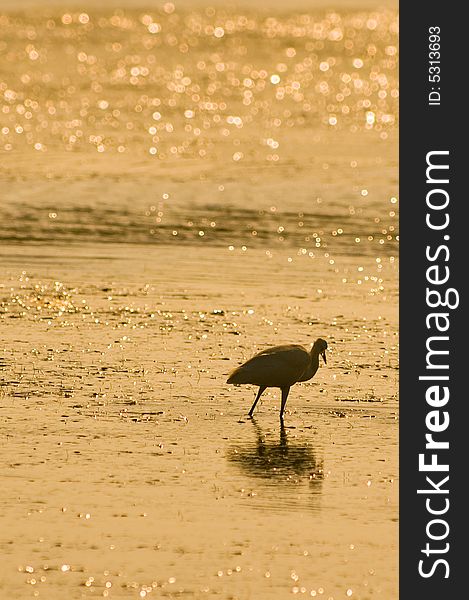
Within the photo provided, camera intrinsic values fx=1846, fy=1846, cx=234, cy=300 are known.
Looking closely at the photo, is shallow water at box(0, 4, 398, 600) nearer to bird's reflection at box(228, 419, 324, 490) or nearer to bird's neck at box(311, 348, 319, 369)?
bird's reflection at box(228, 419, 324, 490)

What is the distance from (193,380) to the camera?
62.1ft

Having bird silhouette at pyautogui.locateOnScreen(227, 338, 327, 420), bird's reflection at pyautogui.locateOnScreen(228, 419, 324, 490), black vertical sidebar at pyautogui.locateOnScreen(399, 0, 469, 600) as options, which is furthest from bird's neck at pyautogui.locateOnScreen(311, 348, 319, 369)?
bird's reflection at pyautogui.locateOnScreen(228, 419, 324, 490)

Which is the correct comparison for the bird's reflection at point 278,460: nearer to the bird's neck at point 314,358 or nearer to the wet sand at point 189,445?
the wet sand at point 189,445

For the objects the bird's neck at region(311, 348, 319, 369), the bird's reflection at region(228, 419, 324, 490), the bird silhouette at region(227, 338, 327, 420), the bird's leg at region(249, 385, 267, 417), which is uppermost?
the bird's neck at region(311, 348, 319, 369)

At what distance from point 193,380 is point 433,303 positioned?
2.68m

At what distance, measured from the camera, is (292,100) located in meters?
60.4

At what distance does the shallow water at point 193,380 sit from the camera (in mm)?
13344

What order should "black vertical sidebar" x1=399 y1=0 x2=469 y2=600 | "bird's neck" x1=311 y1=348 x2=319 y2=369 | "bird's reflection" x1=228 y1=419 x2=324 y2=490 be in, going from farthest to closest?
"bird's neck" x1=311 y1=348 x2=319 y2=369 < "bird's reflection" x1=228 y1=419 x2=324 y2=490 < "black vertical sidebar" x1=399 y1=0 x2=469 y2=600

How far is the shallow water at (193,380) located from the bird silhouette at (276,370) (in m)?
0.33

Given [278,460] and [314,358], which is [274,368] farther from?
[278,460]

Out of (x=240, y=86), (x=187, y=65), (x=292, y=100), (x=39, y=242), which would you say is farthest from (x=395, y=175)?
(x=187, y=65)

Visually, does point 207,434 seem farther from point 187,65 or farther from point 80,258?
point 187,65

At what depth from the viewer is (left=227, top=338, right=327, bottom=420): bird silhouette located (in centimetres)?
1750

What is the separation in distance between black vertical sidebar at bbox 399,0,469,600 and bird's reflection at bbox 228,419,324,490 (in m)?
0.81
